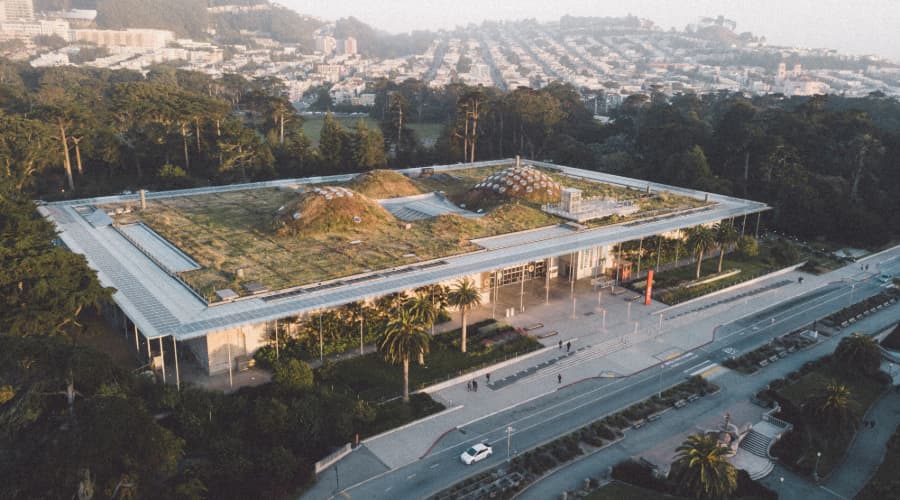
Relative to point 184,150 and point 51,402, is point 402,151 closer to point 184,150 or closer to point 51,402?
point 184,150

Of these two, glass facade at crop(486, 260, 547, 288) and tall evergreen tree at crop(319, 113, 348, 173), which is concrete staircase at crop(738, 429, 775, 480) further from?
tall evergreen tree at crop(319, 113, 348, 173)

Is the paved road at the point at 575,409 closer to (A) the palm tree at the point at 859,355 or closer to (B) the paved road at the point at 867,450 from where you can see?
(A) the palm tree at the point at 859,355

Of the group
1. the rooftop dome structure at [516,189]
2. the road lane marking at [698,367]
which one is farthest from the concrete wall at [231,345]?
the rooftop dome structure at [516,189]

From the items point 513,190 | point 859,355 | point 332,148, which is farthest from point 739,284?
point 332,148

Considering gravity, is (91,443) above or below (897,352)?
above

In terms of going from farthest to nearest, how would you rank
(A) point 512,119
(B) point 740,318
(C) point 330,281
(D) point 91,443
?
1. (A) point 512,119
2. (B) point 740,318
3. (C) point 330,281
4. (D) point 91,443

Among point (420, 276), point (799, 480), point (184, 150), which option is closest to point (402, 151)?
point (184, 150)

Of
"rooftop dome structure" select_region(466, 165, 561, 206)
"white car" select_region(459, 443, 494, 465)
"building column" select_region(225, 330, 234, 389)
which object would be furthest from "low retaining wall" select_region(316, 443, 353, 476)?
"rooftop dome structure" select_region(466, 165, 561, 206)
